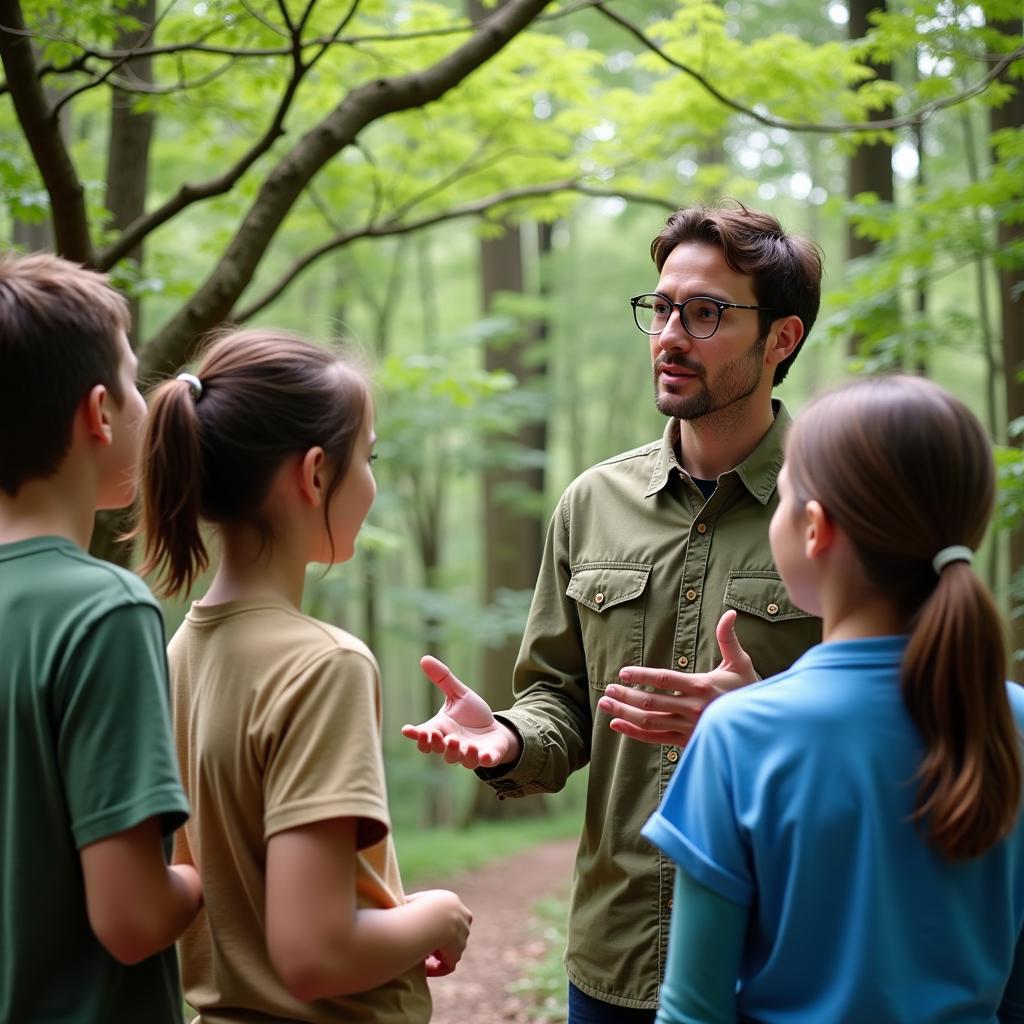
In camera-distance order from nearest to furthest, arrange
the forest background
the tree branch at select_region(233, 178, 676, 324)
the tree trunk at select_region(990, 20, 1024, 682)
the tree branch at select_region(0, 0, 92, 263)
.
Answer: the tree branch at select_region(0, 0, 92, 263) → the forest background → the tree branch at select_region(233, 178, 676, 324) → the tree trunk at select_region(990, 20, 1024, 682)

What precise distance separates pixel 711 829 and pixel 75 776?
0.90 m

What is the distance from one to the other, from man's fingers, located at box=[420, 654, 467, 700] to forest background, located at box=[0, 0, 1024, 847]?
65cm

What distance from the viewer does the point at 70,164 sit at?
3943 mm

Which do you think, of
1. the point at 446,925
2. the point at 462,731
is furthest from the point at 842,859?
the point at 462,731

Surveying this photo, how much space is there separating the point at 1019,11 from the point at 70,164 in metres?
3.66

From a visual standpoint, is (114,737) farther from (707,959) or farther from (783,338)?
(783,338)

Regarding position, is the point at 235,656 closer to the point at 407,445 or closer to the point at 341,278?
the point at 407,445

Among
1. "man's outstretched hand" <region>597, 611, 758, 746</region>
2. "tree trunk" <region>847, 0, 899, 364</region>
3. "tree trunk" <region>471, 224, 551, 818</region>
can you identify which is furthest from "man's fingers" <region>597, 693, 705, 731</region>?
"tree trunk" <region>471, 224, 551, 818</region>

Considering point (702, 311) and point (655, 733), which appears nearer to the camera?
point (655, 733)

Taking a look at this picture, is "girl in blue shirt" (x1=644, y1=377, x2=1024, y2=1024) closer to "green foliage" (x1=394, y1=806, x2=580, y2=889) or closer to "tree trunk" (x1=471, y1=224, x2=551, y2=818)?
"green foliage" (x1=394, y1=806, x2=580, y2=889)

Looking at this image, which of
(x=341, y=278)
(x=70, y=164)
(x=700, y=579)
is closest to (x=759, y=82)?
(x=70, y=164)

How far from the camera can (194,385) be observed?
182 cm

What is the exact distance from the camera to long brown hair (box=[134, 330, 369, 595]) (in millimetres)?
1772

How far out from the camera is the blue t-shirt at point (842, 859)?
1.53m
